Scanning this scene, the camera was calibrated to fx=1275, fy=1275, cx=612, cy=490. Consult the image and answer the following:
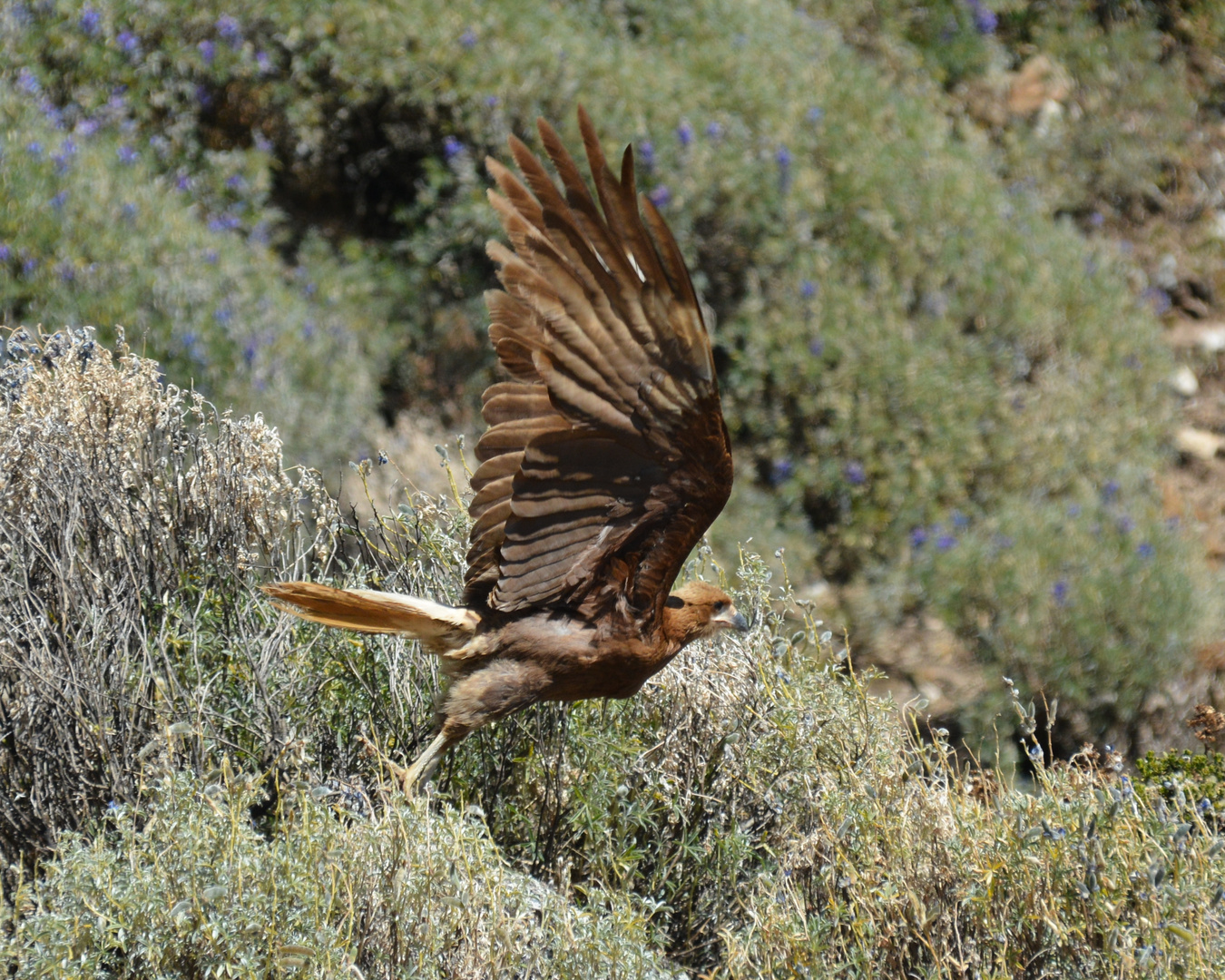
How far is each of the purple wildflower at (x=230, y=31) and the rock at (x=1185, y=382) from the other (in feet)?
16.9

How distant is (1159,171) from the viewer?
25.7 feet

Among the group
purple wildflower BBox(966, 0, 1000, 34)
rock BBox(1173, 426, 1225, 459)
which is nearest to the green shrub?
rock BBox(1173, 426, 1225, 459)

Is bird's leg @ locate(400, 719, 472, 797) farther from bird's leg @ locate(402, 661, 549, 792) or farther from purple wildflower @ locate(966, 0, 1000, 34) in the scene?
purple wildflower @ locate(966, 0, 1000, 34)

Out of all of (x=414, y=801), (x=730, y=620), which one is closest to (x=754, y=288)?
(x=730, y=620)

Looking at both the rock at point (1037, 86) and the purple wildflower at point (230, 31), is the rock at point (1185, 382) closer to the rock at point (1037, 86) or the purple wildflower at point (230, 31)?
the rock at point (1037, 86)

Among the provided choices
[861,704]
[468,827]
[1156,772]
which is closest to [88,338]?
[468,827]

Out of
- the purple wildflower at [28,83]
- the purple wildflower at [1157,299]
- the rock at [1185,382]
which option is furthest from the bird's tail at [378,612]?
the purple wildflower at [1157,299]

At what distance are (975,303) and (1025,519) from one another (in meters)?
1.30

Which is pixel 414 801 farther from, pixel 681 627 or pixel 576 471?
pixel 681 627

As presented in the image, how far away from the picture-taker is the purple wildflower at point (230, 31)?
622cm

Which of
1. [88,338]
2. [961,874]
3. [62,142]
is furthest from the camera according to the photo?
[62,142]

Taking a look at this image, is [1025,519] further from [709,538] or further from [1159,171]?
[1159,171]

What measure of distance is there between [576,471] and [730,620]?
77 centimetres

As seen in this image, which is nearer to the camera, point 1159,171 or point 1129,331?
point 1129,331
